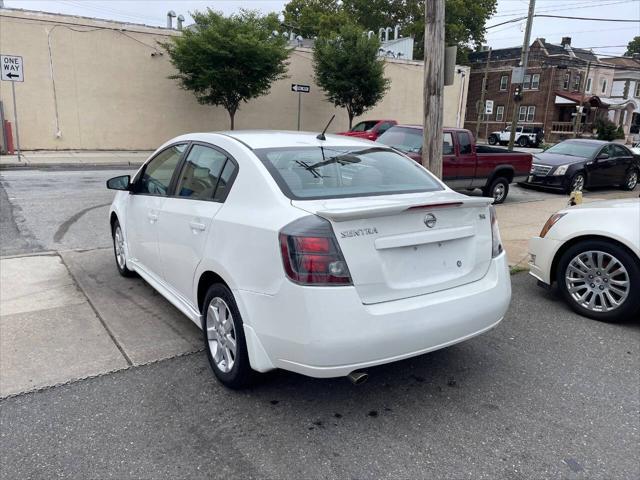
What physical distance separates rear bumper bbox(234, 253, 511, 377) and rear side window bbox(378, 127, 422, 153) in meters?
7.92

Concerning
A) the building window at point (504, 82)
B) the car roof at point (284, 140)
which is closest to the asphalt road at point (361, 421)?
the car roof at point (284, 140)

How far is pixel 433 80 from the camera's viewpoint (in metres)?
6.48

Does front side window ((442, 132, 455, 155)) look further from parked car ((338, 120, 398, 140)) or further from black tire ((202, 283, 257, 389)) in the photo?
black tire ((202, 283, 257, 389))

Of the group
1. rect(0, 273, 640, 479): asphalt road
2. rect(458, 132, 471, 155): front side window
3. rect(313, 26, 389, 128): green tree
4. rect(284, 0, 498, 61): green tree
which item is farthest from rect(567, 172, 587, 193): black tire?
rect(284, 0, 498, 61): green tree

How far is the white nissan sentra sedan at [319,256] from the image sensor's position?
2.62 m

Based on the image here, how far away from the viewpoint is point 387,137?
1138cm

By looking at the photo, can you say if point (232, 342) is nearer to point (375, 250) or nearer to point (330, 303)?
point (330, 303)

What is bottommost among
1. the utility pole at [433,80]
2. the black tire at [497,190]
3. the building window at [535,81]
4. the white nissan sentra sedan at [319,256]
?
the black tire at [497,190]

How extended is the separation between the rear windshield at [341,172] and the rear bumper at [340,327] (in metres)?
0.67

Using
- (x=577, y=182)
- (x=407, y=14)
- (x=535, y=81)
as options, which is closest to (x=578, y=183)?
(x=577, y=182)

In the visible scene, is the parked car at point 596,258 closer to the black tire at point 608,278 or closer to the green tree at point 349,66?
the black tire at point 608,278

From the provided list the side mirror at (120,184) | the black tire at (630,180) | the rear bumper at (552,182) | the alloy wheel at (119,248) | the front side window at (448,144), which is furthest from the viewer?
the black tire at (630,180)

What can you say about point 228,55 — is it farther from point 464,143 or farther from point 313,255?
point 313,255

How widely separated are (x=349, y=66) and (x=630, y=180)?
12368 mm
